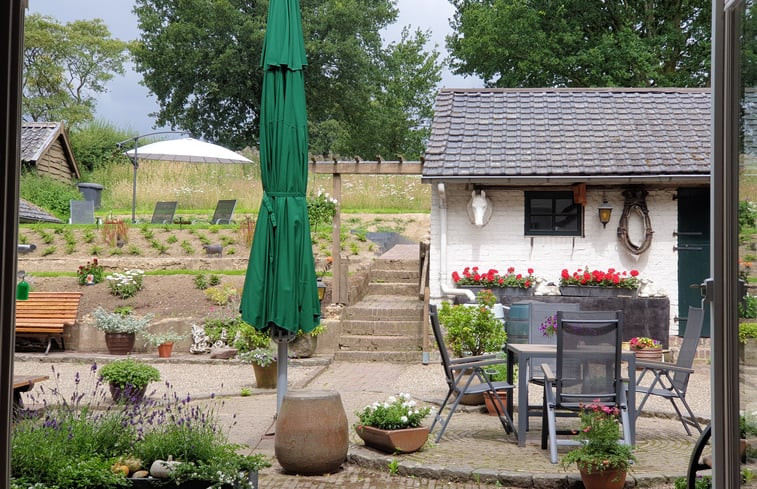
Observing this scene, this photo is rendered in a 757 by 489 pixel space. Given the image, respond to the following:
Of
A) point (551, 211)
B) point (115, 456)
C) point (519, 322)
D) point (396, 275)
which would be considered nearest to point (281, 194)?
point (115, 456)

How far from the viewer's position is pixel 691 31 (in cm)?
2708

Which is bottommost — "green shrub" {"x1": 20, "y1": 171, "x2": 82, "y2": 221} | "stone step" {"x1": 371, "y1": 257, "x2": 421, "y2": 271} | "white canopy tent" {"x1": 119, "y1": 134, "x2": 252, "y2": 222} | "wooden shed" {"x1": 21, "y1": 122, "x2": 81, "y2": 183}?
"stone step" {"x1": 371, "y1": 257, "x2": 421, "y2": 271}

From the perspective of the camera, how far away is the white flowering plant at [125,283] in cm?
1518

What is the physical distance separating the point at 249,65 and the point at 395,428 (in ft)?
100

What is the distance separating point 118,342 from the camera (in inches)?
525

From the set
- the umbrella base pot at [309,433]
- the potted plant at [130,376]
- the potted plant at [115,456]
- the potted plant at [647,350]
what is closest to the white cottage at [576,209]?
the potted plant at [647,350]

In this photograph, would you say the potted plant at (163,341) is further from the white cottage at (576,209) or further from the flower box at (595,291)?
the flower box at (595,291)

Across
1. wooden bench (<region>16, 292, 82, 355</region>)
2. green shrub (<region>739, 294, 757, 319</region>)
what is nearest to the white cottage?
wooden bench (<region>16, 292, 82, 355</region>)

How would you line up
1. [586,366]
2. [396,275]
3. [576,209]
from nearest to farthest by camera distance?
[586,366]
[576,209]
[396,275]

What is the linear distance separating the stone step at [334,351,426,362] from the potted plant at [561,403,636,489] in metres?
7.48

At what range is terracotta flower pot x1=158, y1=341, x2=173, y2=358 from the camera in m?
13.0

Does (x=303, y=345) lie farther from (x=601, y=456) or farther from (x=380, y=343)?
(x=601, y=456)

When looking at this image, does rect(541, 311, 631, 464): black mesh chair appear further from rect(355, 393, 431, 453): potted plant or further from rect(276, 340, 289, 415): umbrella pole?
rect(276, 340, 289, 415): umbrella pole

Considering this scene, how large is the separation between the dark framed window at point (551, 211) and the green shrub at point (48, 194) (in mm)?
15420
